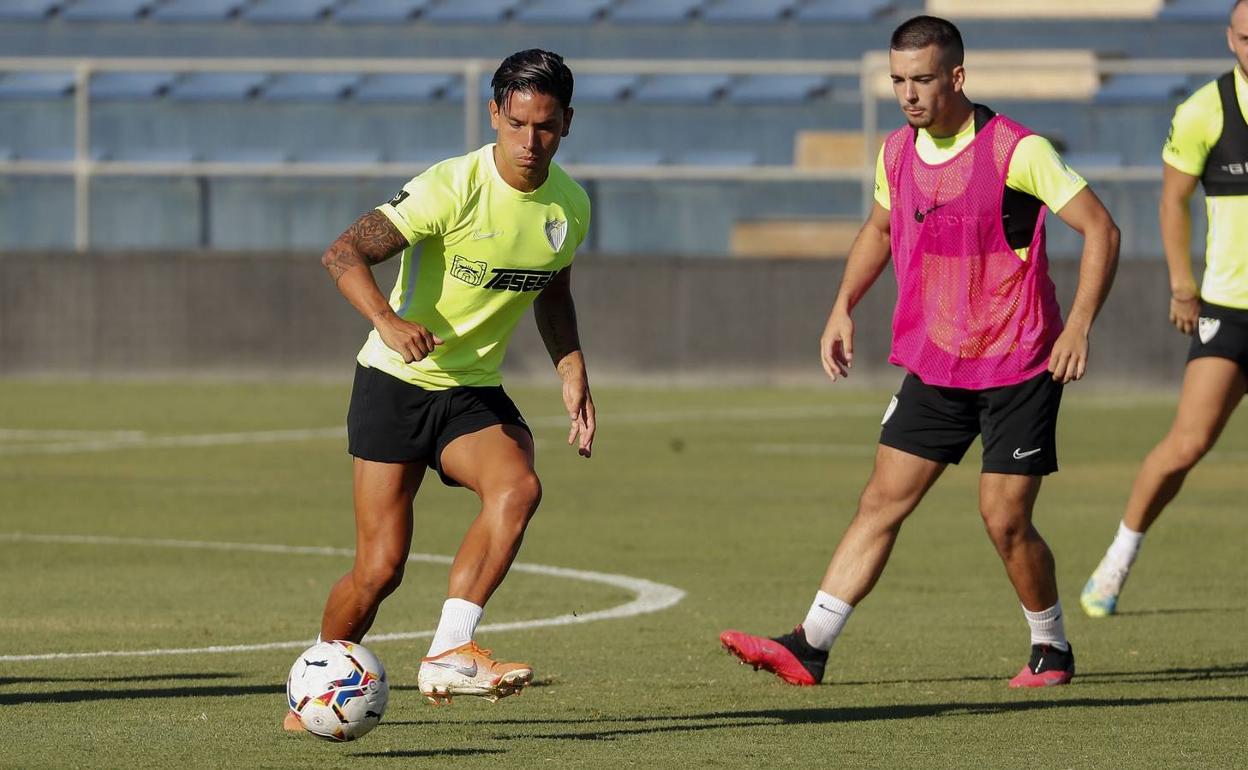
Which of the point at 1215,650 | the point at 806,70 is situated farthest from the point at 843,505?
the point at 806,70

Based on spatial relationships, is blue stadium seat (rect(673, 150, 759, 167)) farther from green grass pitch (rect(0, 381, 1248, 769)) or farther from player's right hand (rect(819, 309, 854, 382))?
player's right hand (rect(819, 309, 854, 382))

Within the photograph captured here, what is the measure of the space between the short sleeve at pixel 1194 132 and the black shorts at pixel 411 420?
323cm

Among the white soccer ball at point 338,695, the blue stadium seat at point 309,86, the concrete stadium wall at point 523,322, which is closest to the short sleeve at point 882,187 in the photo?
the white soccer ball at point 338,695

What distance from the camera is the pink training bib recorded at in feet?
24.0

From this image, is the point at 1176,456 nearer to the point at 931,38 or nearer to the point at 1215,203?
the point at 1215,203

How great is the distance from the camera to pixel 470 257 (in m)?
6.62

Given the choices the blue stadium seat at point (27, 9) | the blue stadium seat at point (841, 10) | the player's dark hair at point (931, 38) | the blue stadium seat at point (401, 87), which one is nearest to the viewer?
the player's dark hair at point (931, 38)

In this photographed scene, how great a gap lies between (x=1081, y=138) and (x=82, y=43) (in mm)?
12716

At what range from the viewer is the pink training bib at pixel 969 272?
24.0 feet

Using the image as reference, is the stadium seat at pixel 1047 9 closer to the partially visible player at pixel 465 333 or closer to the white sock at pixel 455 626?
the partially visible player at pixel 465 333

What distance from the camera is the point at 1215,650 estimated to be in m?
8.27

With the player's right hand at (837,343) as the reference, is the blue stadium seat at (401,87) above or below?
above

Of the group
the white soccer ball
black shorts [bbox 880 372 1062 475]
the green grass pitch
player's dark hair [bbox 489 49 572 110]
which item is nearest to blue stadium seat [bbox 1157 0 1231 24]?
the green grass pitch

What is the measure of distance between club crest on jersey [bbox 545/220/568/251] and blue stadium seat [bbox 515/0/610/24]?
22661mm
